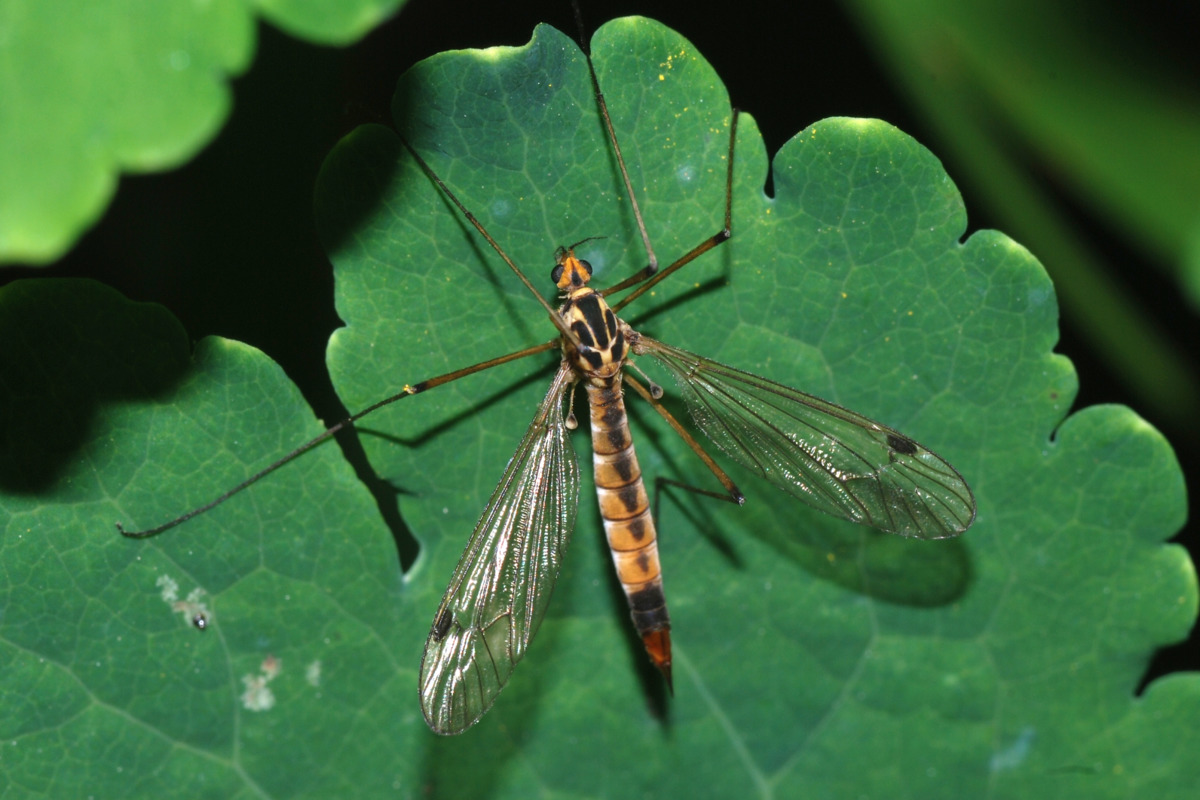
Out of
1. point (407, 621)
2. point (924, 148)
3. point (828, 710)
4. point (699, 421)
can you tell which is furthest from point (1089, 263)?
point (407, 621)

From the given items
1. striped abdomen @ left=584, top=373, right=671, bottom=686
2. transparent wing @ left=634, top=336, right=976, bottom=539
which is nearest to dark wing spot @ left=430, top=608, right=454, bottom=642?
striped abdomen @ left=584, top=373, right=671, bottom=686

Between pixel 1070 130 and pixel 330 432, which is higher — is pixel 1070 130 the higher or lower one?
the higher one

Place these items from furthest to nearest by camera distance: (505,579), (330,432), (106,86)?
(505,579) → (330,432) → (106,86)

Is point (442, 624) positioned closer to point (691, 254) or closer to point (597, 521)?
point (597, 521)

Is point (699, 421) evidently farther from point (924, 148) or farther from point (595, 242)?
point (924, 148)

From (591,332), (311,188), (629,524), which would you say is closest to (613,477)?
(629,524)

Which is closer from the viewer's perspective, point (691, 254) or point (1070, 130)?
point (691, 254)
